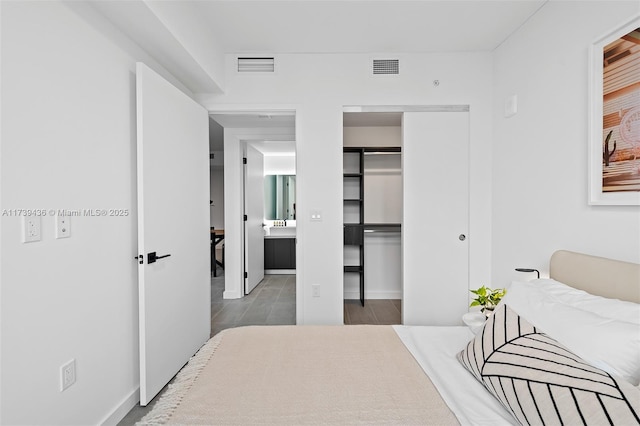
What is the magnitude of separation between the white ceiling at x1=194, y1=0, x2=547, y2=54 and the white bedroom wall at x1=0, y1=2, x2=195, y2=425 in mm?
881

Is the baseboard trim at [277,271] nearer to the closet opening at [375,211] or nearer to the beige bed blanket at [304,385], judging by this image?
the closet opening at [375,211]

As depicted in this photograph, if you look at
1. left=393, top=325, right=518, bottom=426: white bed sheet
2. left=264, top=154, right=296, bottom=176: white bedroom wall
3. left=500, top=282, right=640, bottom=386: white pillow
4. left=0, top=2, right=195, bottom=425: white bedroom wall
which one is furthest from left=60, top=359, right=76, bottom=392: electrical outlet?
left=264, top=154, right=296, bottom=176: white bedroom wall

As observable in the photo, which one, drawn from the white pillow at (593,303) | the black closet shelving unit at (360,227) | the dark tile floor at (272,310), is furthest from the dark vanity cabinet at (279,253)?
the white pillow at (593,303)

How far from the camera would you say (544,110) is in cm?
224

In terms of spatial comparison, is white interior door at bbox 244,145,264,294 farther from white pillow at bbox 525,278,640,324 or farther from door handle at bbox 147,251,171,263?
white pillow at bbox 525,278,640,324

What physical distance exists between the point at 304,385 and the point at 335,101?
2.48 m

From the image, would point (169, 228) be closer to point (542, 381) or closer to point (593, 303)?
point (542, 381)

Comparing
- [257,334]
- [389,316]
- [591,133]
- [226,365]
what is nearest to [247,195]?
[389,316]

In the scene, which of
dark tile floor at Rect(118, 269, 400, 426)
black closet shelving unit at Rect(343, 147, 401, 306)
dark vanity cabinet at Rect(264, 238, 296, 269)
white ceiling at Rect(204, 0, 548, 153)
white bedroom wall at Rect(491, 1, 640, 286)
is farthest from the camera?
dark vanity cabinet at Rect(264, 238, 296, 269)

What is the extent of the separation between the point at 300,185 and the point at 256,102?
88 centimetres

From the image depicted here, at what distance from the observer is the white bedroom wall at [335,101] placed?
3.01 m

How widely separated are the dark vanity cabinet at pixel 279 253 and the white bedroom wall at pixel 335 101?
2.92 metres

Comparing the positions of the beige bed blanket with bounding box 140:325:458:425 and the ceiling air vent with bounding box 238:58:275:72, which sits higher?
the ceiling air vent with bounding box 238:58:275:72

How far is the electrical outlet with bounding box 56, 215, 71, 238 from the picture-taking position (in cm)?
149
